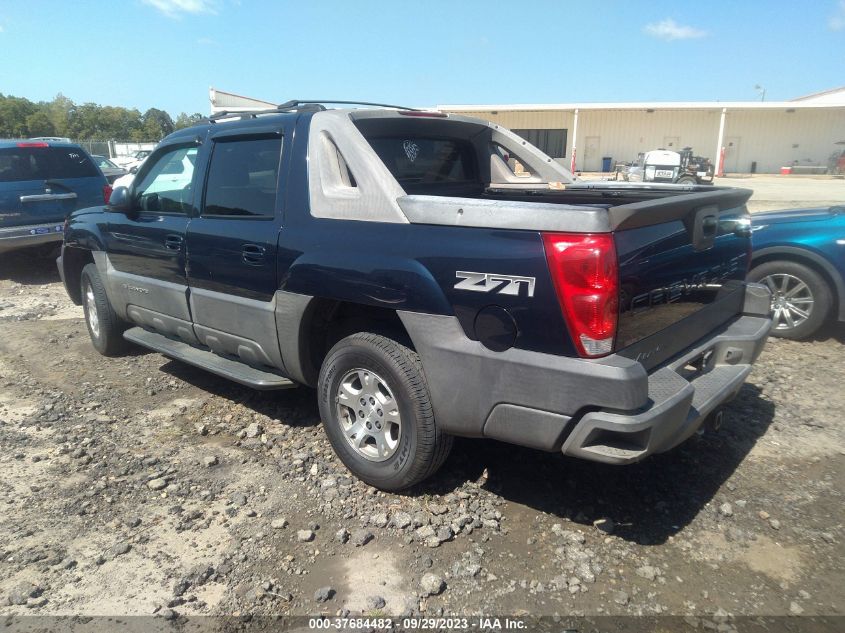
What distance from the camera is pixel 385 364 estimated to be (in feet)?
10.2

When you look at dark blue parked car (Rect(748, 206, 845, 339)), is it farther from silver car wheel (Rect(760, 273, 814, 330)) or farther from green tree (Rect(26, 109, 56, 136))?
green tree (Rect(26, 109, 56, 136))

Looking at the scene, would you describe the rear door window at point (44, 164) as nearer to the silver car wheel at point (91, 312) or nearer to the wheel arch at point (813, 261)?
the silver car wheel at point (91, 312)

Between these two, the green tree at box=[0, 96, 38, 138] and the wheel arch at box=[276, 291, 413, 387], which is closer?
the wheel arch at box=[276, 291, 413, 387]

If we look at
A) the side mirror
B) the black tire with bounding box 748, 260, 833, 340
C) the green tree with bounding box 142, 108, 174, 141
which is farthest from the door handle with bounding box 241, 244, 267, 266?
the green tree with bounding box 142, 108, 174, 141

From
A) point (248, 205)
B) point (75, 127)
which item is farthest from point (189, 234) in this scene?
point (75, 127)

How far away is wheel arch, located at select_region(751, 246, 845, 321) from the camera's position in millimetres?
5492

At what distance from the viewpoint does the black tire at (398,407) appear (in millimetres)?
3053

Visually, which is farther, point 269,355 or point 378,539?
point 269,355

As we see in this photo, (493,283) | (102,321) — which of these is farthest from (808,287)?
(102,321)

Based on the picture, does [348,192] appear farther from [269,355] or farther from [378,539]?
[378,539]

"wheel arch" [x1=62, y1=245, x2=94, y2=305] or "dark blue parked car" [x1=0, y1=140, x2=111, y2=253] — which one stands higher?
"dark blue parked car" [x1=0, y1=140, x2=111, y2=253]

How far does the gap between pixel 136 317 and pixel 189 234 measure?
128cm

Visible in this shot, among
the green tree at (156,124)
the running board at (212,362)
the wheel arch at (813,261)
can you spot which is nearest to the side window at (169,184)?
the running board at (212,362)

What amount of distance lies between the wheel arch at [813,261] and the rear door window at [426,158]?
2976 mm
